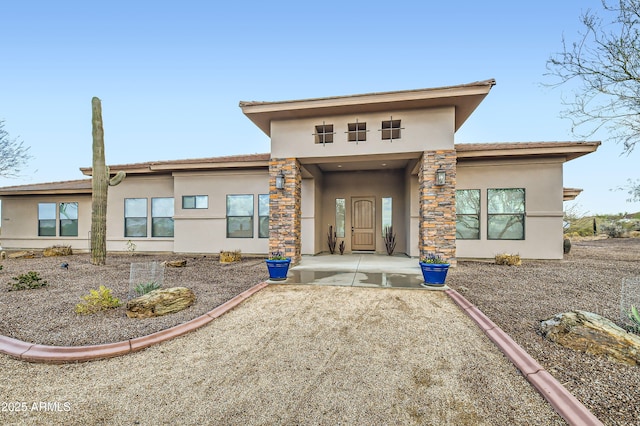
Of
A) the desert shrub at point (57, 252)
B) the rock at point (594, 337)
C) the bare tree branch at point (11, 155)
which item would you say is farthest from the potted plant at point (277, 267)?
the bare tree branch at point (11, 155)

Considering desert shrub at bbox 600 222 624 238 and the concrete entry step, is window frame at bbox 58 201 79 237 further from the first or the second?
desert shrub at bbox 600 222 624 238

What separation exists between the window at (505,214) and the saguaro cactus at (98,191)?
11.7 metres

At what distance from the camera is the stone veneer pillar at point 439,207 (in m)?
6.77

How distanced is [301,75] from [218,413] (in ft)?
47.6

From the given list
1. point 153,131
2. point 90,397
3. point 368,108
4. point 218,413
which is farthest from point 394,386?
point 153,131

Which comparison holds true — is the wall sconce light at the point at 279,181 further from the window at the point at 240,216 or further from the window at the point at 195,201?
the window at the point at 195,201

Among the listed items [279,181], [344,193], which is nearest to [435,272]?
[279,181]

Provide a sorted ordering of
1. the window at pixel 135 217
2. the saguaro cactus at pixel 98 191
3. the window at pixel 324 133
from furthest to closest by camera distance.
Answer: the window at pixel 135 217 < the saguaro cactus at pixel 98 191 < the window at pixel 324 133

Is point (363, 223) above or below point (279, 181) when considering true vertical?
below

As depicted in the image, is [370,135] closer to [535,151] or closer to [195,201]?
[535,151]

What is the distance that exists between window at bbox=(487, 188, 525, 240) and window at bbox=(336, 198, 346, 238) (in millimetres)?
5064

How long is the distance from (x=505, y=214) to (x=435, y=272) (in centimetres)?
521

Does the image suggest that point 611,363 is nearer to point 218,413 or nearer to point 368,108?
point 218,413

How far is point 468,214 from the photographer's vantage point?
343 inches
